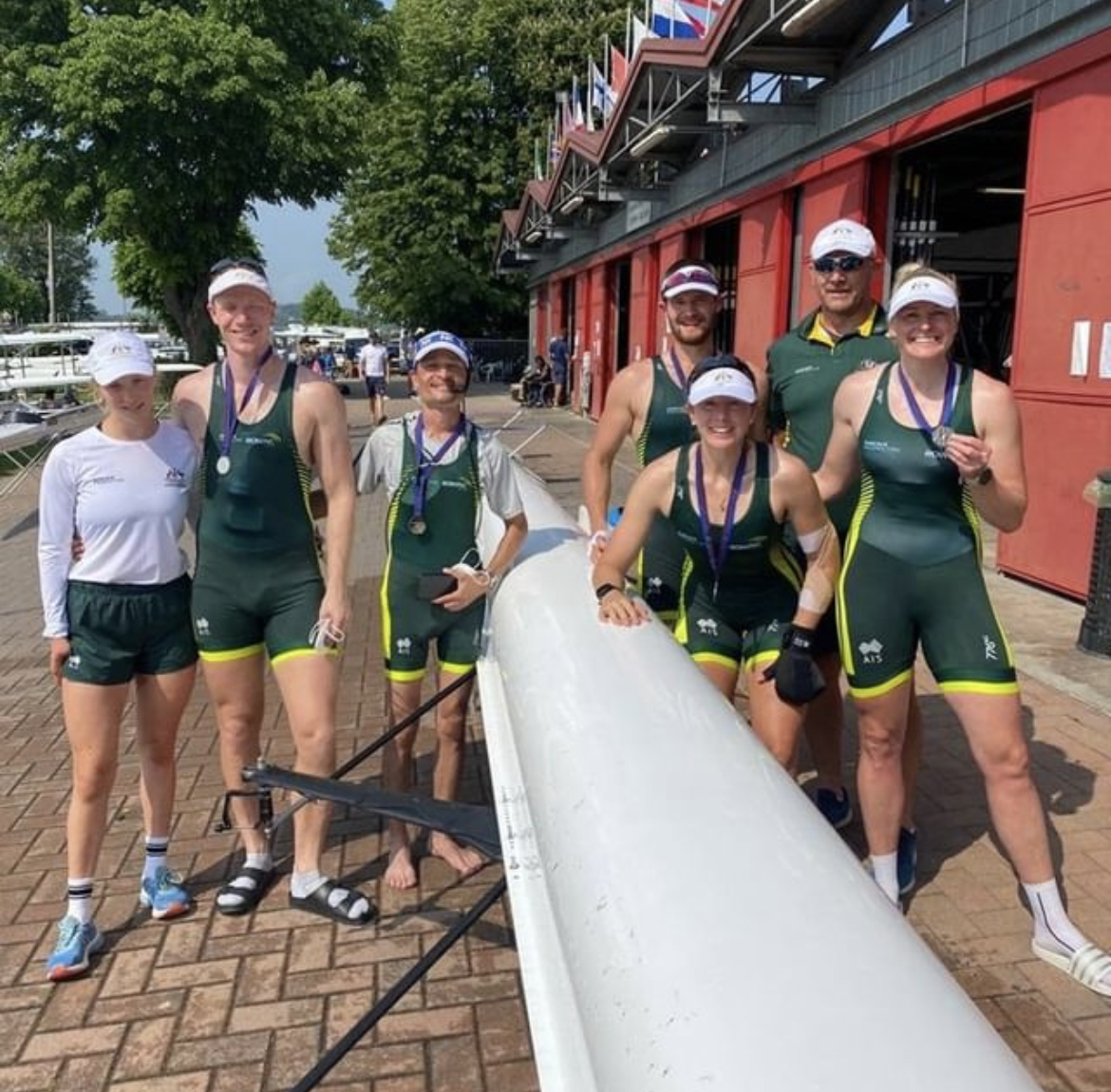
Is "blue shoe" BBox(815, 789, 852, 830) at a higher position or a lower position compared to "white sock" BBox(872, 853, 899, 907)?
lower

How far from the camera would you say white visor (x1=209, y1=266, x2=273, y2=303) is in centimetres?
328

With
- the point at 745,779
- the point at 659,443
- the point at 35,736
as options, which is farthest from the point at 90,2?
the point at 745,779

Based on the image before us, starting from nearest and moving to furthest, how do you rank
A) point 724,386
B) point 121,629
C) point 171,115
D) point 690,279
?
1. point 724,386
2. point 121,629
3. point 690,279
4. point 171,115

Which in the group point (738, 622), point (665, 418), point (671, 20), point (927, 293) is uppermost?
point (671, 20)

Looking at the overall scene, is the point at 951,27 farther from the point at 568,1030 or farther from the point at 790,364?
the point at 568,1030

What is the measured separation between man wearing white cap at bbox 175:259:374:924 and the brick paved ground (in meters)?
0.32

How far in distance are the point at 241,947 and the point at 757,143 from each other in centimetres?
1137

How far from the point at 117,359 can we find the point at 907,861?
2884 mm

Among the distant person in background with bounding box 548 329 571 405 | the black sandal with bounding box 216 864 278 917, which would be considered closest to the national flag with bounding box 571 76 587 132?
the distant person in background with bounding box 548 329 571 405

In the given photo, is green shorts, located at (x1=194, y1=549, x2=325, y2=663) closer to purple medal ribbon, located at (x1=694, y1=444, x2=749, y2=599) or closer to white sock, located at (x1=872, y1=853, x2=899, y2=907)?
purple medal ribbon, located at (x1=694, y1=444, x2=749, y2=599)

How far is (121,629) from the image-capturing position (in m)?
3.28

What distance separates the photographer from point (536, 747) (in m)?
2.38

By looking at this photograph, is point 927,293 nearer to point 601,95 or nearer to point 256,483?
point 256,483

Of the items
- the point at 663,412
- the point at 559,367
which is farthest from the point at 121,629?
the point at 559,367
